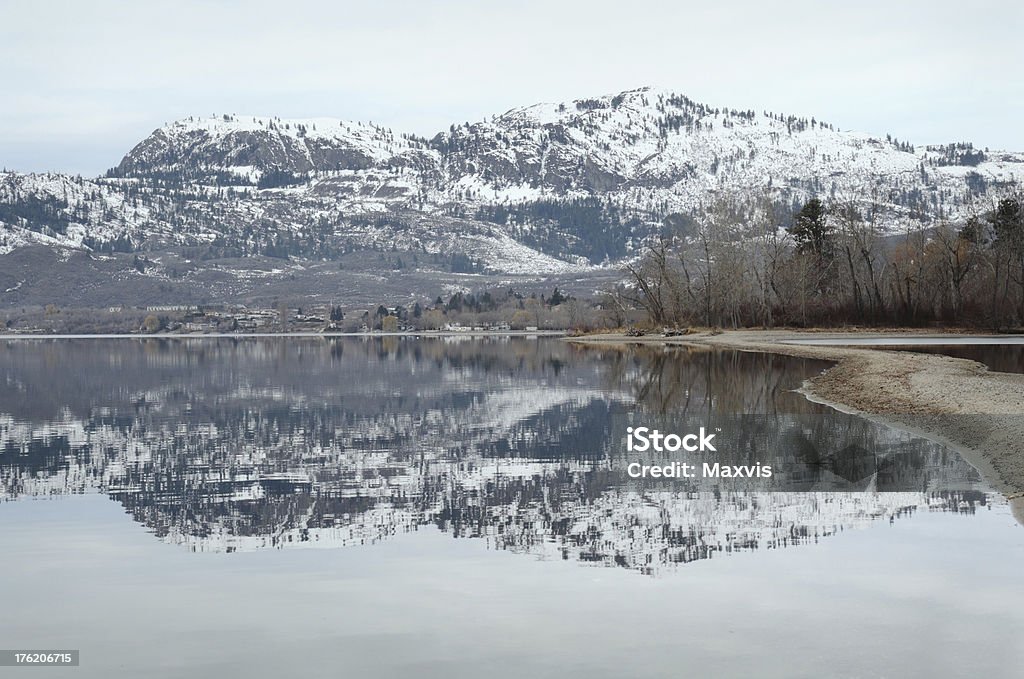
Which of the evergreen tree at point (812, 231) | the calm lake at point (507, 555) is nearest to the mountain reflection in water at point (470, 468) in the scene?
the calm lake at point (507, 555)

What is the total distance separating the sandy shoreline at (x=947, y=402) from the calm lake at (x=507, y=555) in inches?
32.4

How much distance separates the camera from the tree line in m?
91.6

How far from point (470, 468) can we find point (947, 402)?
12.8 meters

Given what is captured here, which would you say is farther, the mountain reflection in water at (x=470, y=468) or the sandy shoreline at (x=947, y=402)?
the sandy shoreline at (x=947, y=402)

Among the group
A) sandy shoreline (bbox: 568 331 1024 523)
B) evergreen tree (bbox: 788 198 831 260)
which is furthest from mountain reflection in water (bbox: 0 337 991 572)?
evergreen tree (bbox: 788 198 831 260)

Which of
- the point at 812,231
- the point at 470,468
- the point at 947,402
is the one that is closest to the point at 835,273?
the point at 812,231

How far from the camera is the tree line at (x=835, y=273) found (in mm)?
91625

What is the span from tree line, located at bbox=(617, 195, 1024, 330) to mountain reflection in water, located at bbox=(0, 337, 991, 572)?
50061 mm

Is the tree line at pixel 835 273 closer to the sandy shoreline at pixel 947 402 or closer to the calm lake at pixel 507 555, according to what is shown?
the sandy shoreline at pixel 947 402

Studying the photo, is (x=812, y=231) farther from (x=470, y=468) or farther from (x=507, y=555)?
(x=507, y=555)

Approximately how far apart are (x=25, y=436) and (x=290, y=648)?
23507 mm

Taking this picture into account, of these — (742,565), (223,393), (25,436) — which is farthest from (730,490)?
(223,393)

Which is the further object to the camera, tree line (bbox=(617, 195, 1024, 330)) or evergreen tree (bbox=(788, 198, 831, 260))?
evergreen tree (bbox=(788, 198, 831, 260))

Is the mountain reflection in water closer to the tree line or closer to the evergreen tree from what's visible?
the tree line
